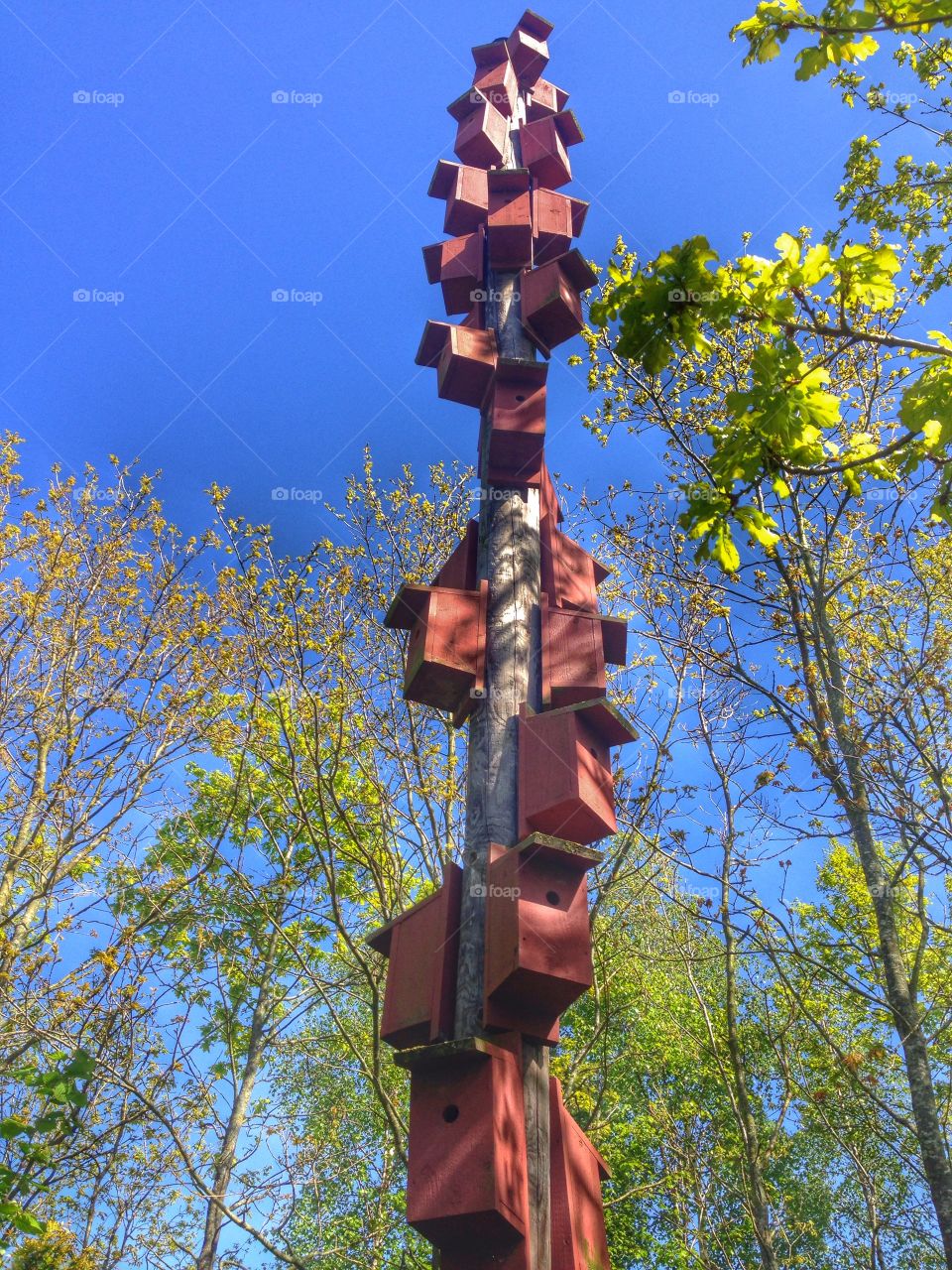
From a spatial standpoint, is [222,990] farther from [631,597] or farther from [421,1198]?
[421,1198]

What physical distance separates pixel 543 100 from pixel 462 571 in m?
3.40

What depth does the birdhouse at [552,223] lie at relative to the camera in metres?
4.26

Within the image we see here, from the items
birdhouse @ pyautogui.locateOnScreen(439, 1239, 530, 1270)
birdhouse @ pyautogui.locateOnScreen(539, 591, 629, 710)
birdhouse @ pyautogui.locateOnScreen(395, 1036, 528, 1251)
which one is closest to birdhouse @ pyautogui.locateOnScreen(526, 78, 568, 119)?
birdhouse @ pyautogui.locateOnScreen(539, 591, 629, 710)

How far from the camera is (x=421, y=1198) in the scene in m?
2.19

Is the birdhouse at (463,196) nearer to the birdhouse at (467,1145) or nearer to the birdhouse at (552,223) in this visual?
the birdhouse at (552,223)

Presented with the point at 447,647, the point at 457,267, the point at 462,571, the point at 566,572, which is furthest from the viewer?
the point at 457,267

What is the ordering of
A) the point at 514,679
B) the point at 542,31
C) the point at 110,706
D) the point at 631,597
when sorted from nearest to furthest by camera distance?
the point at 514,679, the point at 542,31, the point at 631,597, the point at 110,706

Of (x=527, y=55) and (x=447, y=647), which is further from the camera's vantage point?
(x=527, y=55)

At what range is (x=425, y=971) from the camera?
8.53ft

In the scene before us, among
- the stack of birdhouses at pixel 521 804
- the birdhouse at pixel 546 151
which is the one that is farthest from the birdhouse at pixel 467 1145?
the birdhouse at pixel 546 151

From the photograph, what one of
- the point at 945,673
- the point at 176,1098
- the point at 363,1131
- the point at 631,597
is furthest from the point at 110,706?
the point at 363,1131

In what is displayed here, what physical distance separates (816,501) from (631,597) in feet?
7.28

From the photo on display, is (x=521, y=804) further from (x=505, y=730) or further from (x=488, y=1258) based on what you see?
(x=488, y=1258)

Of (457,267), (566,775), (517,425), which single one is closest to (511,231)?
(457,267)
